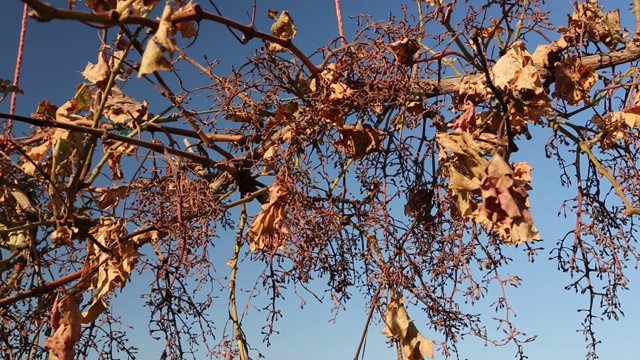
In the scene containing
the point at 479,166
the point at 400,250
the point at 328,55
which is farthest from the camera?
the point at 328,55

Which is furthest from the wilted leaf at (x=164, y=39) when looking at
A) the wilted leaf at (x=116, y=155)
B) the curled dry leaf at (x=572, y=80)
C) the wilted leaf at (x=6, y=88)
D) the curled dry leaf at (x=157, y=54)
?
the curled dry leaf at (x=572, y=80)

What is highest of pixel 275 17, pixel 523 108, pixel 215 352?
pixel 275 17

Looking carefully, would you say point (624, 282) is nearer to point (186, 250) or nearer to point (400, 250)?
point (400, 250)

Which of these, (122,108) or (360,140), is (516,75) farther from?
(122,108)

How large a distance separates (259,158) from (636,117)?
2.19 feet

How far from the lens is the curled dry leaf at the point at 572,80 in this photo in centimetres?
124

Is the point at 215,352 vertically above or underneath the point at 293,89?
underneath

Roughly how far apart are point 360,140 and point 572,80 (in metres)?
0.39

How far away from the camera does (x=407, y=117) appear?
3.85 feet

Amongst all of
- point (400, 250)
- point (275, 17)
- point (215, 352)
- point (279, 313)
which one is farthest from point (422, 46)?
point (215, 352)

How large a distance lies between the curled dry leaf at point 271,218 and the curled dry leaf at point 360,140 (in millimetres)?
142

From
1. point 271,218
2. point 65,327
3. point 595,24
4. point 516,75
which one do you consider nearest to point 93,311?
point 65,327

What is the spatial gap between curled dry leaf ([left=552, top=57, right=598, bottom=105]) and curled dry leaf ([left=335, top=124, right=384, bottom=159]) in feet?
1.11

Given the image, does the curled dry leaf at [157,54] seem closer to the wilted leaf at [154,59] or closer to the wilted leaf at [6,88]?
the wilted leaf at [154,59]
